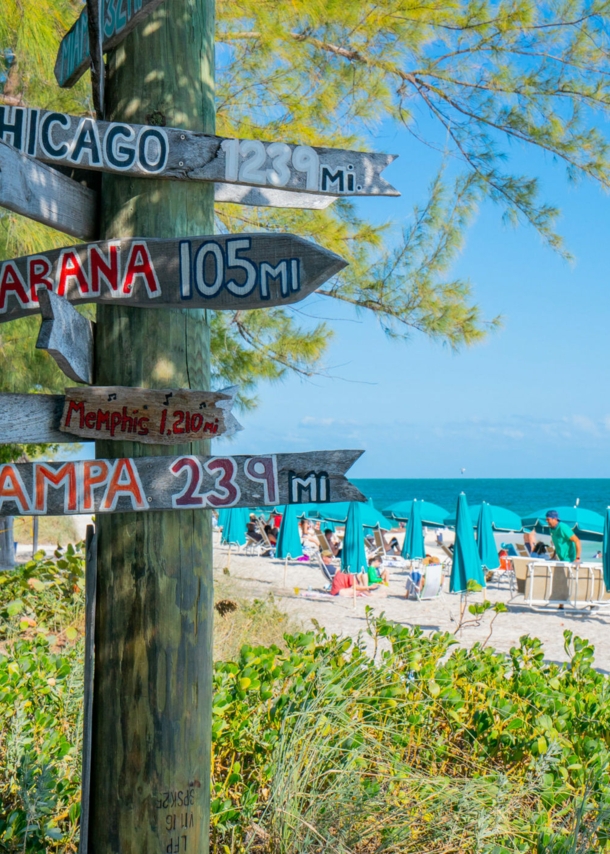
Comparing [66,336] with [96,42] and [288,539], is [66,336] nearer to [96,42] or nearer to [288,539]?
[96,42]

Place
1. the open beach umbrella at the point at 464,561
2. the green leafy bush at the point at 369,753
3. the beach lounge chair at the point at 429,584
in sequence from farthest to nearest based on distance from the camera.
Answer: the beach lounge chair at the point at 429,584 < the open beach umbrella at the point at 464,561 < the green leafy bush at the point at 369,753

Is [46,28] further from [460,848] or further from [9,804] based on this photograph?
[460,848]

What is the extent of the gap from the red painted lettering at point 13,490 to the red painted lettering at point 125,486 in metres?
0.19

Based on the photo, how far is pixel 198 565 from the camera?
2021 mm

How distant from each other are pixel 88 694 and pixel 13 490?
564mm

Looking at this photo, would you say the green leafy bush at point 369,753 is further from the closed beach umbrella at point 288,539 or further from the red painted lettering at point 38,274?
the closed beach umbrella at point 288,539

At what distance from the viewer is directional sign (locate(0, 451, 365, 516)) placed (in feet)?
6.05

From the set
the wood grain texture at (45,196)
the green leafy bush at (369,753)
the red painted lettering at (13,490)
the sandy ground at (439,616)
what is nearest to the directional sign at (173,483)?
the red painted lettering at (13,490)

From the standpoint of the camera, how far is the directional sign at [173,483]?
1.84 m

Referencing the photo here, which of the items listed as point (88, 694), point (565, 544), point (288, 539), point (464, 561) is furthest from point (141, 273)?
point (565, 544)

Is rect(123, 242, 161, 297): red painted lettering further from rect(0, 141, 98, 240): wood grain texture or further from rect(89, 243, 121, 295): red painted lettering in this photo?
rect(0, 141, 98, 240): wood grain texture

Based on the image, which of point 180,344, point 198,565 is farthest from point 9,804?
point 180,344

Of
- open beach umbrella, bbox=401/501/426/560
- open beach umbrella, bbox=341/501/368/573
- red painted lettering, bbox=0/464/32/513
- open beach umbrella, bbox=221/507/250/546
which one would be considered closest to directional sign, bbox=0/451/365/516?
red painted lettering, bbox=0/464/32/513

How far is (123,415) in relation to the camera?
1940 millimetres
